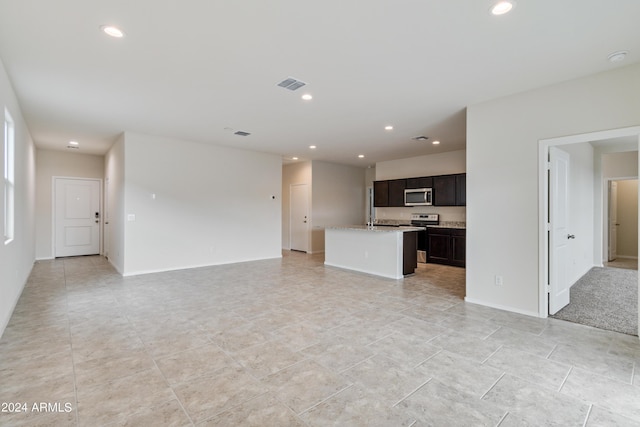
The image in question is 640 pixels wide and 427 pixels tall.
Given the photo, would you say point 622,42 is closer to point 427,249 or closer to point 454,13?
point 454,13

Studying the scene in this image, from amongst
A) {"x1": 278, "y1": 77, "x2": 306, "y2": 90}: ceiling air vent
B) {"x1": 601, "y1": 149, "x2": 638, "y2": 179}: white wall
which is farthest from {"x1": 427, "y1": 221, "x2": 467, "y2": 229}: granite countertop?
{"x1": 278, "y1": 77, "x2": 306, "y2": 90}: ceiling air vent

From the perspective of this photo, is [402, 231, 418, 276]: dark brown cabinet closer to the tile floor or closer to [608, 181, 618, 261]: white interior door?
the tile floor

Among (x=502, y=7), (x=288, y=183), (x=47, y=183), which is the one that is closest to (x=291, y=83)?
(x=502, y=7)

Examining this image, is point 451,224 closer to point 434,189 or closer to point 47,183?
point 434,189

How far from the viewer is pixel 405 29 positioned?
246cm

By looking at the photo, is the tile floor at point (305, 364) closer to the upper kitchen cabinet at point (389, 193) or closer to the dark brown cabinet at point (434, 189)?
the dark brown cabinet at point (434, 189)

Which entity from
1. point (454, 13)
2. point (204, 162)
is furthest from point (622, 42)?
point (204, 162)

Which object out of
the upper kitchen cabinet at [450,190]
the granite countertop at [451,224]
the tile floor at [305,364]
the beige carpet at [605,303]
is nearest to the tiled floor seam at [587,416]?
the tile floor at [305,364]

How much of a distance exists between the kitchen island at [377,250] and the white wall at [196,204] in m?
2.04

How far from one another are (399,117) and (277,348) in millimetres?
3727

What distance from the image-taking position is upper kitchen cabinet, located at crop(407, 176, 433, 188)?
296 inches

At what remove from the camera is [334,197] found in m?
9.45

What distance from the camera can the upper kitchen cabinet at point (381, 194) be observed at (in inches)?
338

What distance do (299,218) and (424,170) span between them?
12.5ft
